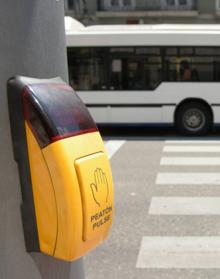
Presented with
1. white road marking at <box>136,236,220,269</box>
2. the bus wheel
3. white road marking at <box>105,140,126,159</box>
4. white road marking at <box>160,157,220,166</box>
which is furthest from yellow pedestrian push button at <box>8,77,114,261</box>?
the bus wheel

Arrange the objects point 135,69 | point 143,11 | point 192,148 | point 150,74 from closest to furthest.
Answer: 1. point 192,148
2. point 150,74
3. point 135,69
4. point 143,11

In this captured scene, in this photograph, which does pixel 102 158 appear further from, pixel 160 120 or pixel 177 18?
pixel 177 18

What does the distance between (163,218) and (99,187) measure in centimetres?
490

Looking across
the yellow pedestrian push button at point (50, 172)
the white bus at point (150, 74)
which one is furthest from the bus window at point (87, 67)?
the yellow pedestrian push button at point (50, 172)

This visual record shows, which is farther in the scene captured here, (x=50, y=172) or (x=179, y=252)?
(x=179, y=252)

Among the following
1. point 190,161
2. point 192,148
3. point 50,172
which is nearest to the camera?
point 50,172

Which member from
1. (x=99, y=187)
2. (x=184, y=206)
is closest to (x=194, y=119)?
(x=184, y=206)

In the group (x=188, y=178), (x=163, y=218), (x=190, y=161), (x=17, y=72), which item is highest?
(x=17, y=72)

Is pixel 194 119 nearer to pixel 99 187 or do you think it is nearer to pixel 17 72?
pixel 99 187

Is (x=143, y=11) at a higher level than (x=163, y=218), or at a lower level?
higher

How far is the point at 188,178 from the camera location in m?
8.97

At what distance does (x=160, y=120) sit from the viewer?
1436cm

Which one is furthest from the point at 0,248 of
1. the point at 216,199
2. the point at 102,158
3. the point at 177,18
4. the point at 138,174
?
the point at 177,18

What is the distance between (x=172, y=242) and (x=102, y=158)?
399 cm
